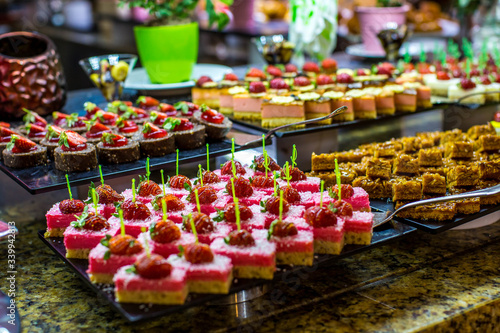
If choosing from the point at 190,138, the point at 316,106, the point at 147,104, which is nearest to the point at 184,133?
the point at 190,138

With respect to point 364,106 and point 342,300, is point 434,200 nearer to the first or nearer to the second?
point 342,300

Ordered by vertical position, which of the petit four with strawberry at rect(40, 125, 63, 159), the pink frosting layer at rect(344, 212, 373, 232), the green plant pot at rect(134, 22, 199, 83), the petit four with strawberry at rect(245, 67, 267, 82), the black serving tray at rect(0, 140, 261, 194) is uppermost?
the green plant pot at rect(134, 22, 199, 83)

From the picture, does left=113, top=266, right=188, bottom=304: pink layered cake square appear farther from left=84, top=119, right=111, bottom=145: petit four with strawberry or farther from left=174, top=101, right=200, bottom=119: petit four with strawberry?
left=174, top=101, right=200, bottom=119: petit four with strawberry

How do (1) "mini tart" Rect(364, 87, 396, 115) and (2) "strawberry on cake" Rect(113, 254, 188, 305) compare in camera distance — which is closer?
(2) "strawberry on cake" Rect(113, 254, 188, 305)

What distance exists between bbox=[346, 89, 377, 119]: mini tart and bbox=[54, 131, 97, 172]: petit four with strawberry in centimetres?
123

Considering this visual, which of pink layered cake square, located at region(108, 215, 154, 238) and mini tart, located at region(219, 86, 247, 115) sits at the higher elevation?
mini tart, located at region(219, 86, 247, 115)

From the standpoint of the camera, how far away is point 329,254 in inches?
65.2

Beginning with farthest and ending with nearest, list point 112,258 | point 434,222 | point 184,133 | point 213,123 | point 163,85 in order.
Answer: point 163,85, point 213,123, point 184,133, point 434,222, point 112,258

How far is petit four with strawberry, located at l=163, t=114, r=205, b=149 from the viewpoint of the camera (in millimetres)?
2307

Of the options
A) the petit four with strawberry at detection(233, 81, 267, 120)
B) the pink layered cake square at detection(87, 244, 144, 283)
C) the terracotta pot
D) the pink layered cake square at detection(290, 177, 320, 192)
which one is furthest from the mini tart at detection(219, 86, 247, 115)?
the pink layered cake square at detection(87, 244, 144, 283)

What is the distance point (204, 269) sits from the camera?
1.46 m

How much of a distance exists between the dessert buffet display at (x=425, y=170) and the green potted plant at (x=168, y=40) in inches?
49.4

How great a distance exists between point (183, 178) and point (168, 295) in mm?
599

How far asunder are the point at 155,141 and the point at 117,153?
0.16m
